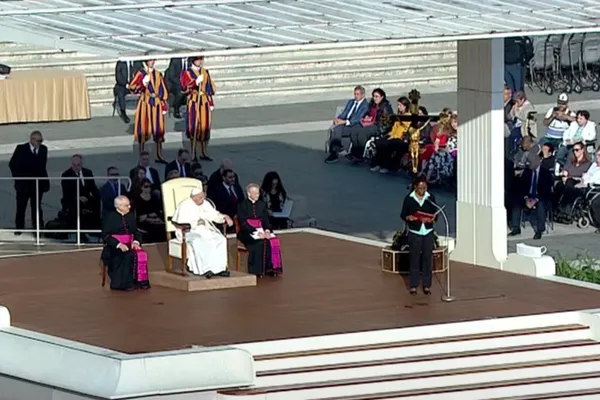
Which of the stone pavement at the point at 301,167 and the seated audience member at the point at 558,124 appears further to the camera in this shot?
the seated audience member at the point at 558,124

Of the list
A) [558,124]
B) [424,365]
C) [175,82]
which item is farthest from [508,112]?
[424,365]

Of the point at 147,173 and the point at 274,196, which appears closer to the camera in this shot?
the point at 274,196

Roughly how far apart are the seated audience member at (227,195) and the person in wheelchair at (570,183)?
4587 millimetres

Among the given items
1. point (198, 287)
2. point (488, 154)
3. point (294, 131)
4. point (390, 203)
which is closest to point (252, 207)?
point (198, 287)

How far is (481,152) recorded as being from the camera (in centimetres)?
2344

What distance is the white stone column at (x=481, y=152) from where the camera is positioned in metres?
23.1

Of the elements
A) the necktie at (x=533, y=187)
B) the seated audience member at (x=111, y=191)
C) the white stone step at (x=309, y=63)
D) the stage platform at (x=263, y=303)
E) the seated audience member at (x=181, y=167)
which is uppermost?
the white stone step at (x=309, y=63)

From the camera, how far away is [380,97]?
3253cm

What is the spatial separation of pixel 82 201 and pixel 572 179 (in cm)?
649

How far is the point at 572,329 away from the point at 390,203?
9.34m

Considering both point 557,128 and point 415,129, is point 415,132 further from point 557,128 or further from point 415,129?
point 557,128

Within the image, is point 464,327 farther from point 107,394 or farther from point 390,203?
point 390,203

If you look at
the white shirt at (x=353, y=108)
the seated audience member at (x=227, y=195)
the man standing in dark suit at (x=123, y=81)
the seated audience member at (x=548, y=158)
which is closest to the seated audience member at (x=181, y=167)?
the seated audience member at (x=227, y=195)

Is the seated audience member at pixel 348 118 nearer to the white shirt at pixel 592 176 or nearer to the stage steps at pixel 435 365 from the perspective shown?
the white shirt at pixel 592 176
